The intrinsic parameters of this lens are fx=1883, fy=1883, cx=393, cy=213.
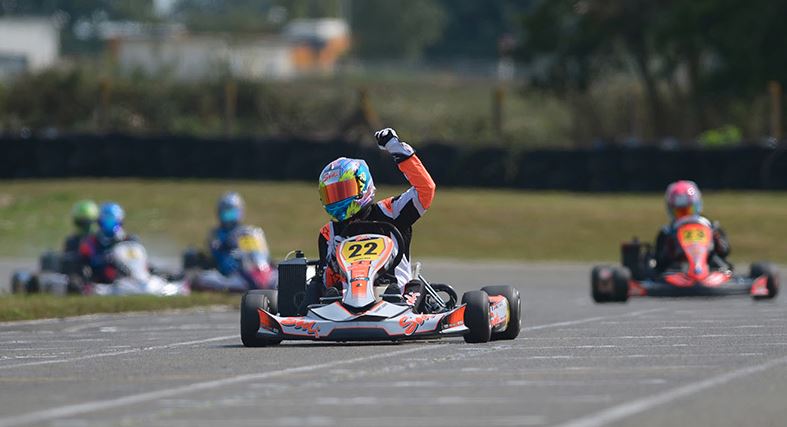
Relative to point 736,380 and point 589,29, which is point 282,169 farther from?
point 736,380

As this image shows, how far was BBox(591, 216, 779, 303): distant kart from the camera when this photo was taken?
2112cm

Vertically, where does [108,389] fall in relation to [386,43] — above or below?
below

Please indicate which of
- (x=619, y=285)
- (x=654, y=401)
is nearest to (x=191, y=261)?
(x=619, y=285)

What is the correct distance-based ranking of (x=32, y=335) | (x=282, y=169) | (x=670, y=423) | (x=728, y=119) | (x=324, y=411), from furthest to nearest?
(x=728, y=119)
(x=282, y=169)
(x=32, y=335)
(x=324, y=411)
(x=670, y=423)

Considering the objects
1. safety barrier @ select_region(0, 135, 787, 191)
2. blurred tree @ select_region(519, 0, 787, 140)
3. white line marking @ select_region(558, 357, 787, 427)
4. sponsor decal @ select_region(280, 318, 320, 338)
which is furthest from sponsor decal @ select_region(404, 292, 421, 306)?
blurred tree @ select_region(519, 0, 787, 140)

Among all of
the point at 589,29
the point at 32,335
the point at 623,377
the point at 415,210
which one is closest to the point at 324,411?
the point at 623,377

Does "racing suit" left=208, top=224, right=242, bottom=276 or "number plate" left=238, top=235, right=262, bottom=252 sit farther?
"racing suit" left=208, top=224, right=242, bottom=276

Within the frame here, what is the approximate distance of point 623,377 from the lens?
10.1m

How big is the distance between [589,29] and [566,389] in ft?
121

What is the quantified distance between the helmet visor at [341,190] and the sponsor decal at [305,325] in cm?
123

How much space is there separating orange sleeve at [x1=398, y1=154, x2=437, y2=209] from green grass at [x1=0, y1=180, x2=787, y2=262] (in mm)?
17698

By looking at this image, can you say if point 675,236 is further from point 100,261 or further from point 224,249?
point 100,261

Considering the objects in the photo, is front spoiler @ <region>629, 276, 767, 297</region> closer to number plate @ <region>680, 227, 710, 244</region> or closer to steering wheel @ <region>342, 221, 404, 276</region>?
number plate @ <region>680, 227, 710, 244</region>

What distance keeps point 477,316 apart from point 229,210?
13200 mm
